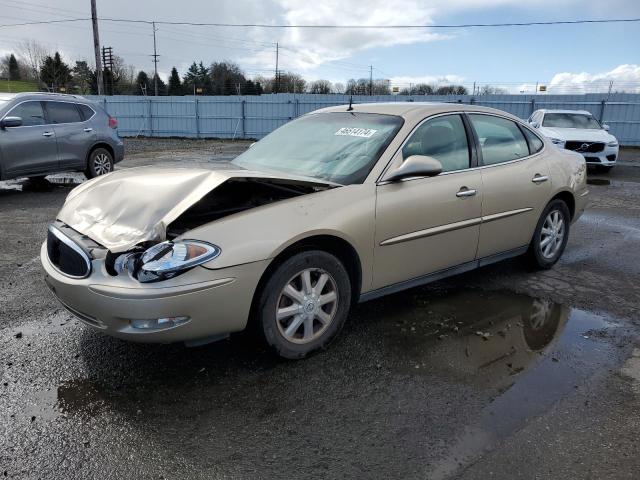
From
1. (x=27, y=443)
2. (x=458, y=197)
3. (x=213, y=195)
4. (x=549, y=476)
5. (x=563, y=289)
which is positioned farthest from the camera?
(x=563, y=289)

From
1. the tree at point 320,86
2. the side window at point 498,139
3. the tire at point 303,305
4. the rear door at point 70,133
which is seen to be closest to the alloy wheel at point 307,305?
the tire at point 303,305

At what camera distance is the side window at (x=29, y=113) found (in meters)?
8.99

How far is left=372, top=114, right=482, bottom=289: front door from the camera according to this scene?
367cm

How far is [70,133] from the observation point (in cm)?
975

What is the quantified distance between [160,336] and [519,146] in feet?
12.2

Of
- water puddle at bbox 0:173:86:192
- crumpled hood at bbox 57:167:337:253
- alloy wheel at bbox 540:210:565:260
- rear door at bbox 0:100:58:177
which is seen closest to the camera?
crumpled hood at bbox 57:167:337:253

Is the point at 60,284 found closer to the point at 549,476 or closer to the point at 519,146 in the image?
the point at 549,476

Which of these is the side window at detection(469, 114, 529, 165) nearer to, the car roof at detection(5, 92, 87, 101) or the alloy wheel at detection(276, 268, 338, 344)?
the alloy wheel at detection(276, 268, 338, 344)

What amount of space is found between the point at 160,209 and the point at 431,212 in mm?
1938

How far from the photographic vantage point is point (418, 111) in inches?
163

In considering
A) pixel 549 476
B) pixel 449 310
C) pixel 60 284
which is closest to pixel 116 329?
pixel 60 284

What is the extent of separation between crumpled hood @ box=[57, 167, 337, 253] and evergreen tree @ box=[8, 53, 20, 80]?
9003 centimetres

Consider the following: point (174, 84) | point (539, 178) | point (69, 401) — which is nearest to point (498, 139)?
point (539, 178)

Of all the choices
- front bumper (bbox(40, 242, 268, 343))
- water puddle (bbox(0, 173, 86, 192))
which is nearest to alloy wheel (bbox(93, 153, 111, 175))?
water puddle (bbox(0, 173, 86, 192))
